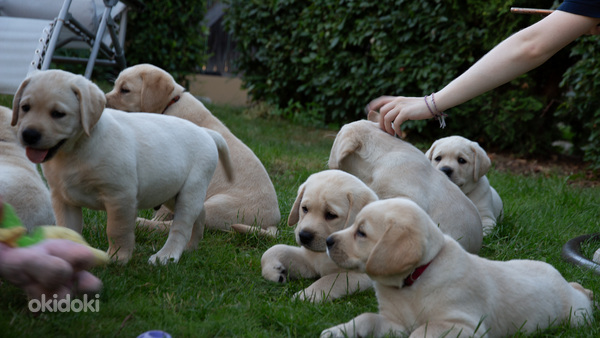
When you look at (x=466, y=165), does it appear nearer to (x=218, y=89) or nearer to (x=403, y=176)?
(x=403, y=176)

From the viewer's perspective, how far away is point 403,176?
379 cm

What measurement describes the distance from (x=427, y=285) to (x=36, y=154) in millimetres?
1881

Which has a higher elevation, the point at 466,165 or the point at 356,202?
the point at 356,202

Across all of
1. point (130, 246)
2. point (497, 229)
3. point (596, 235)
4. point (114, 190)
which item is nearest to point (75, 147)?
point (114, 190)

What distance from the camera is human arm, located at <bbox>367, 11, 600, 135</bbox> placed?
10.9 ft

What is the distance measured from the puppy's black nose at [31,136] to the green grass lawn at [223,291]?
0.66 metres

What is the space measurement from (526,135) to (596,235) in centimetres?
397

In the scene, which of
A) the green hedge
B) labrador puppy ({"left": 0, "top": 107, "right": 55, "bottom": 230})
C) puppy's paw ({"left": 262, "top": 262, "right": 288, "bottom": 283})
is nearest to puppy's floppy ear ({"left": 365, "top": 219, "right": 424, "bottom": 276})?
puppy's paw ({"left": 262, "top": 262, "right": 288, "bottom": 283})

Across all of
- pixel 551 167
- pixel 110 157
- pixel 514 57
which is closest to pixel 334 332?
pixel 110 157

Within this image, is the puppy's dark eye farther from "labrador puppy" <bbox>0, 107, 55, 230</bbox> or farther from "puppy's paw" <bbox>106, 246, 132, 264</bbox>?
"puppy's paw" <bbox>106, 246, 132, 264</bbox>

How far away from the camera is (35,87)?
288 cm

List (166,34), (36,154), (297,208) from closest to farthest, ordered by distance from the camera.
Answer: (36,154), (297,208), (166,34)

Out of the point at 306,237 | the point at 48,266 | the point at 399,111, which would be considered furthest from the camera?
the point at 399,111

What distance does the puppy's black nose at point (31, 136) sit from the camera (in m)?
2.81
